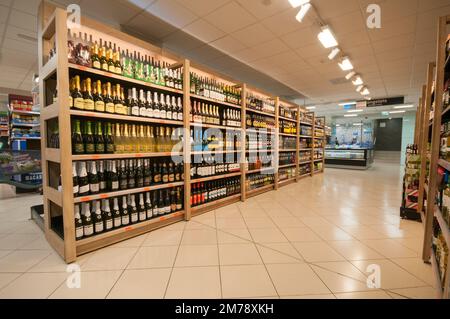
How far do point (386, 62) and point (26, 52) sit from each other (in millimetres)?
8834

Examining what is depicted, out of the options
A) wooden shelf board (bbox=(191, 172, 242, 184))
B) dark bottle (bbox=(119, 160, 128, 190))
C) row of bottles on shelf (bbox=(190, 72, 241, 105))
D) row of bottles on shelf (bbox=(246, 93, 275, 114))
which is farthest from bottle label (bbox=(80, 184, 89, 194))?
row of bottles on shelf (bbox=(246, 93, 275, 114))

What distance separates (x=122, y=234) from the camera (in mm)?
2393

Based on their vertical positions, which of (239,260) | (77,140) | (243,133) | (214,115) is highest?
(214,115)

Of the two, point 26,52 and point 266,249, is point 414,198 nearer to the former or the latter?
point 266,249

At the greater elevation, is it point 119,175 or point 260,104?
point 260,104

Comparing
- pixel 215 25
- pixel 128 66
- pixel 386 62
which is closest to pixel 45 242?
pixel 128 66

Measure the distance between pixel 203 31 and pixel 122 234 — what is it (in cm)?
361

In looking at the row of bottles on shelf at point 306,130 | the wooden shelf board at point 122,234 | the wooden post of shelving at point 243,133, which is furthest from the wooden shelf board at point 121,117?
the row of bottles on shelf at point 306,130

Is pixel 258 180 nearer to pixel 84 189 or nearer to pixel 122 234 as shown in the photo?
pixel 122 234

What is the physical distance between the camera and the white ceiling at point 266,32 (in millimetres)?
3023

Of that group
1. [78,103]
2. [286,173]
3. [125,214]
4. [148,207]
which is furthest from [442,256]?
[286,173]

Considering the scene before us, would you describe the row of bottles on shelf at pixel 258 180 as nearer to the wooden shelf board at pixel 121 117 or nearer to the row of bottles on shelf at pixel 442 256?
the wooden shelf board at pixel 121 117

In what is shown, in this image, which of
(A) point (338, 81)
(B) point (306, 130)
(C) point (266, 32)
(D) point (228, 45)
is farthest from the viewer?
(B) point (306, 130)

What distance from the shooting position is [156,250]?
217cm
